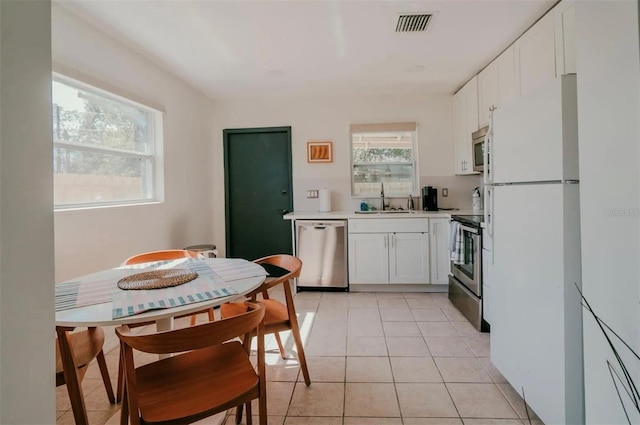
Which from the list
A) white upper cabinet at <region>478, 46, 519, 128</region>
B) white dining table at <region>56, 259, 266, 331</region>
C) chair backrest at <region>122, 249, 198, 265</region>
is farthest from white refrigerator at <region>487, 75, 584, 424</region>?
chair backrest at <region>122, 249, 198, 265</region>

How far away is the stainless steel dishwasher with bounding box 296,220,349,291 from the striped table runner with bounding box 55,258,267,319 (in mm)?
1824

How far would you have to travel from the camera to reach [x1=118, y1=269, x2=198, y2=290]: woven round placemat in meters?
1.46

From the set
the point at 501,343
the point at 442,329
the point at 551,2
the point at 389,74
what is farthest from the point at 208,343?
the point at 389,74

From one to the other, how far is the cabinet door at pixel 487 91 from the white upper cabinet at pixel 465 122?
9 centimetres

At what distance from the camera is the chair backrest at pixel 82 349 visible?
53.0 inches

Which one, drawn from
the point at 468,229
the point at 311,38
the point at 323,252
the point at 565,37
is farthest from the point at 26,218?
the point at 323,252

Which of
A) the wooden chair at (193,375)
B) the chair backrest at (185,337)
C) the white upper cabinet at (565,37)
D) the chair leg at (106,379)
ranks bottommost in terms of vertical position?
the chair leg at (106,379)

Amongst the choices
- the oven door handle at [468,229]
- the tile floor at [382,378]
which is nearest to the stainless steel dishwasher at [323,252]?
the tile floor at [382,378]

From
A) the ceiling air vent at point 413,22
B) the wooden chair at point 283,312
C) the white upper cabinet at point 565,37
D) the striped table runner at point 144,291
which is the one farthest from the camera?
the ceiling air vent at point 413,22

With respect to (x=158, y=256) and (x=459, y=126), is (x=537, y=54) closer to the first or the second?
(x=459, y=126)

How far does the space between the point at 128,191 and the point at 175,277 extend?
166cm

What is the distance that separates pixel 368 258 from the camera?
11.9 ft

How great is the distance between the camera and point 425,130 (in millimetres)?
4055

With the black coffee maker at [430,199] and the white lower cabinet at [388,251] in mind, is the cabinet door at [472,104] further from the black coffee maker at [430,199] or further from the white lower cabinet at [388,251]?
the white lower cabinet at [388,251]
